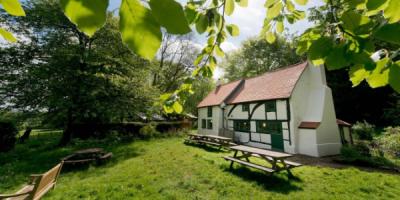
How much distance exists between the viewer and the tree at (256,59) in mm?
28889

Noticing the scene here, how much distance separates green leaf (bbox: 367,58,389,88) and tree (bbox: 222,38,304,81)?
29975 millimetres

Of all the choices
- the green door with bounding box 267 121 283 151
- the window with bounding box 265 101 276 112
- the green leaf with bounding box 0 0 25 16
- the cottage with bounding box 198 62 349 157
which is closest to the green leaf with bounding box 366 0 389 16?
the green leaf with bounding box 0 0 25 16

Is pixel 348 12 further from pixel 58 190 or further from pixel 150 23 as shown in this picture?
pixel 58 190

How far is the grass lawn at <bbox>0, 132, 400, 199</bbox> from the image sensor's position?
5.10 m

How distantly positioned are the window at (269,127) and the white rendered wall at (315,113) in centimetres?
101

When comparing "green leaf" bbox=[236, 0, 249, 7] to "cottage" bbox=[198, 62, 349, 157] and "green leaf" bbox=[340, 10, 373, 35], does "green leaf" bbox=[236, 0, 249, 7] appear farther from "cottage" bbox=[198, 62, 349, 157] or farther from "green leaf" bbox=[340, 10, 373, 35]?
"cottage" bbox=[198, 62, 349, 157]

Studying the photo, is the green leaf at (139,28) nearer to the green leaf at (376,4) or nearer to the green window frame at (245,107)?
the green leaf at (376,4)

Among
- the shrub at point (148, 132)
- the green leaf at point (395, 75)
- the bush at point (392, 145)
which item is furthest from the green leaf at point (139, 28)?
the shrub at point (148, 132)

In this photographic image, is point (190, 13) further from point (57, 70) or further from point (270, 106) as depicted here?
point (270, 106)

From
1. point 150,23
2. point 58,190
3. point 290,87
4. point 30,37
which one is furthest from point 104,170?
point 290,87

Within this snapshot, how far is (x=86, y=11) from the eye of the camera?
38cm

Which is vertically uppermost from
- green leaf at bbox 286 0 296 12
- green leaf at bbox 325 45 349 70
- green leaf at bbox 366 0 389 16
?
green leaf at bbox 286 0 296 12

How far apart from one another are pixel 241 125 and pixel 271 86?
3942 millimetres

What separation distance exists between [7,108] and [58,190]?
825cm
